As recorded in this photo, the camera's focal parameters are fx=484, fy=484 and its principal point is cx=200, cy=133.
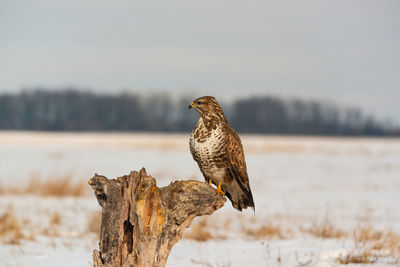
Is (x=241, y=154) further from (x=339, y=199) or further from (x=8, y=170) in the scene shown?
(x=8, y=170)

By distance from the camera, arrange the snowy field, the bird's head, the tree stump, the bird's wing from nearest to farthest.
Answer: the tree stump < the bird's head < the bird's wing < the snowy field

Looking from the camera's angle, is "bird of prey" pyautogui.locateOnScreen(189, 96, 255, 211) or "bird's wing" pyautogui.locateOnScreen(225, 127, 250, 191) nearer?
"bird of prey" pyautogui.locateOnScreen(189, 96, 255, 211)

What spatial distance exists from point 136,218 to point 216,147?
1025mm

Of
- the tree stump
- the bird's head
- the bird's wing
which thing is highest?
the bird's head

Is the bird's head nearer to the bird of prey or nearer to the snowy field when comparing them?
the bird of prey

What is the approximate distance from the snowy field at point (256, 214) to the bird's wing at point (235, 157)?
1786mm

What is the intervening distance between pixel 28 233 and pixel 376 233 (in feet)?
20.5

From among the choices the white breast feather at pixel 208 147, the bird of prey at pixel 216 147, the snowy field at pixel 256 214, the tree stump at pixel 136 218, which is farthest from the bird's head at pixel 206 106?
the snowy field at pixel 256 214

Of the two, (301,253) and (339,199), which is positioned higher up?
(301,253)

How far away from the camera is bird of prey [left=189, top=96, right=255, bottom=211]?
4.44 meters

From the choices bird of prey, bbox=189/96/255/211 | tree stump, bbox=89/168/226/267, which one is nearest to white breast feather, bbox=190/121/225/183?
bird of prey, bbox=189/96/255/211

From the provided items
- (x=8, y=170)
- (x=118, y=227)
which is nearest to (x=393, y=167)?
(x=8, y=170)

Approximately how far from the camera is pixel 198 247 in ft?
25.1

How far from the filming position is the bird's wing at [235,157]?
4.56 m
